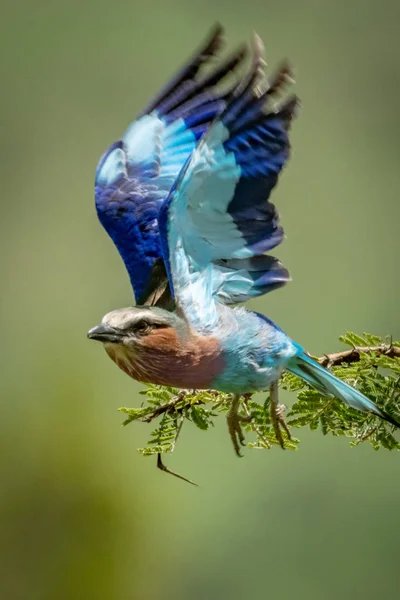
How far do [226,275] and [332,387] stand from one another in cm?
30

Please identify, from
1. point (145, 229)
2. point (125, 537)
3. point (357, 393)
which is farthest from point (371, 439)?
point (125, 537)

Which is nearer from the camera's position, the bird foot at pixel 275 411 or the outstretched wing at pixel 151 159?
the bird foot at pixel 275 411

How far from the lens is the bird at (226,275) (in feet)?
5.14

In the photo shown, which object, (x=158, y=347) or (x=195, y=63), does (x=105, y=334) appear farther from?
(x=195, y=63)

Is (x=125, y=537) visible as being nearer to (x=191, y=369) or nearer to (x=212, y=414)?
(x=212, y=414)

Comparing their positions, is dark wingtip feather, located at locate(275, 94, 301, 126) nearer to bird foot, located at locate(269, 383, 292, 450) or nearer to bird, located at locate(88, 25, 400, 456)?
bird, located at locate(88, 25, 400, 456)

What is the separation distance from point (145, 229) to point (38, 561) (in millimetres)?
1891

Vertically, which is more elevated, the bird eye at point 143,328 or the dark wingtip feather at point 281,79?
the dark wingtip feather at point 281,79

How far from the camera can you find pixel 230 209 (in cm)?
170

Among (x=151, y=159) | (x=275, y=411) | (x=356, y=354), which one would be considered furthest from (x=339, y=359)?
(x=151, y=159)

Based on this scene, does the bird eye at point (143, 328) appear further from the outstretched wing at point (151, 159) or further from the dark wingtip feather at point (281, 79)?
the dark wingtip feather at point (281, 79)

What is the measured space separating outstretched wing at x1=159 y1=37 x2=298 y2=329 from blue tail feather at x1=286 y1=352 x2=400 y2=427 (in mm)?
176

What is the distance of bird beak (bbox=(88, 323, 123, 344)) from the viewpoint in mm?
1491

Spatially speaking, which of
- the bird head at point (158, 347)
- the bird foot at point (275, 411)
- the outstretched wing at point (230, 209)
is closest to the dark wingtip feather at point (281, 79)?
the outstretched wing at point (230, 209)
